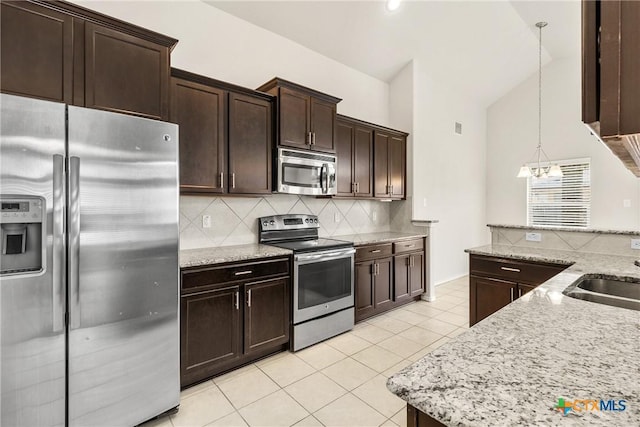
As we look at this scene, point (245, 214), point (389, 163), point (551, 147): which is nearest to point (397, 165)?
point (389, 163)

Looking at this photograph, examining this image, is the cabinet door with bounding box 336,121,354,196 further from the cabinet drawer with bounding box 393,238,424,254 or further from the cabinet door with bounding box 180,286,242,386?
the cabinet door with bounding box 180,286,242,386

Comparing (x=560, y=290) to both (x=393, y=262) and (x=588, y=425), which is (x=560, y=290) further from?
(x=393, y=262)

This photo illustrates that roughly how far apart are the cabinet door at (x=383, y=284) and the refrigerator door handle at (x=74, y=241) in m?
2.79

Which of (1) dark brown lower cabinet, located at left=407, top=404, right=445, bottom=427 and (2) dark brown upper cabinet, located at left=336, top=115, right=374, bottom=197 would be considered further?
(2) dark brown upper cabinet, located at left=336, top=115, right=374, bottom=197

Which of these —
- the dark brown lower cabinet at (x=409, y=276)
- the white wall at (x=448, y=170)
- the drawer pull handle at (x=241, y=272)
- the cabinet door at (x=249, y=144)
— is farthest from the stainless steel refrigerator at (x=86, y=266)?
the white wall at (x=448, y=170)

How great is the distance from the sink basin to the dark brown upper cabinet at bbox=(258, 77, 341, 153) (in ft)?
8.00

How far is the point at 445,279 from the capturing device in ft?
17.7

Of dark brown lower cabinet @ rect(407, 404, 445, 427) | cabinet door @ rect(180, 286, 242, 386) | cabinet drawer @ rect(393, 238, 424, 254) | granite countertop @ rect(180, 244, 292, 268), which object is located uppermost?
granite countertop @ rect(180, 244, 292, 268)

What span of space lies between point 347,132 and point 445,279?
323cm

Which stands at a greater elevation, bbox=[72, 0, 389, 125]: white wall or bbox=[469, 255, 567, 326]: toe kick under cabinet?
bbox=[72, 0, 389, 125]: white wall

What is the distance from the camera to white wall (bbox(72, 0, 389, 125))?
2.69 metres

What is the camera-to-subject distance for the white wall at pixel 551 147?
16.7 ft

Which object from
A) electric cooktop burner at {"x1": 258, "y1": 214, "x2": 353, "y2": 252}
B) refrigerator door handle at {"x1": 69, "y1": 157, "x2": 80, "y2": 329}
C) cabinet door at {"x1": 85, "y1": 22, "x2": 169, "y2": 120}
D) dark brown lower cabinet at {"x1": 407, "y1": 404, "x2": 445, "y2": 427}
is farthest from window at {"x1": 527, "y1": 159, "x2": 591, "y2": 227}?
refrigerator door handle at {"x1": 69, "y1": 157, "x2": 80, "y2": 329}

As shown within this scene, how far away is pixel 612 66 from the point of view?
506 mm
